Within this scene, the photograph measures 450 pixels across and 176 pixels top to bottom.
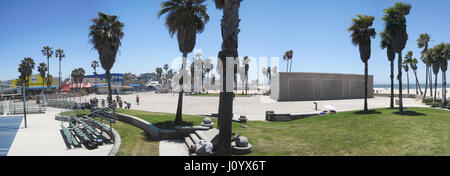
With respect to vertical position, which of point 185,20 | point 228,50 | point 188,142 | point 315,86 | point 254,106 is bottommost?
point 254,106

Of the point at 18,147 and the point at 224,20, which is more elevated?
the point at 224,20

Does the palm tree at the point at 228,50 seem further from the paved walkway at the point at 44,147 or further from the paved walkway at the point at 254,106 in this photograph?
the paved walkway at the point at 254,106

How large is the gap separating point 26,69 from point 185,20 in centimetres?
7673

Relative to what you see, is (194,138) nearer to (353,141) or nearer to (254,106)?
(353,141)

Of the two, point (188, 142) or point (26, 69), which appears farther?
point (26, 69)

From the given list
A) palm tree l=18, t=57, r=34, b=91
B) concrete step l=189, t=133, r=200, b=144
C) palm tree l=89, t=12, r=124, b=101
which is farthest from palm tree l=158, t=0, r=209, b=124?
palm tree l=18, t=57, r=34, b=91

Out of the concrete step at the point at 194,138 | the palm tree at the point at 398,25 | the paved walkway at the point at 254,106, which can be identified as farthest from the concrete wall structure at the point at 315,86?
the concrete step at the point at 194,138

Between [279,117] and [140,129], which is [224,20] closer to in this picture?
[140,129]

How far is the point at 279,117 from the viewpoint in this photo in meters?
21.3

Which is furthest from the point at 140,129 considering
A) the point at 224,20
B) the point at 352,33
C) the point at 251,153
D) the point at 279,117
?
the point at 352,33

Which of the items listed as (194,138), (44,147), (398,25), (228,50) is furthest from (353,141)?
(398,25)

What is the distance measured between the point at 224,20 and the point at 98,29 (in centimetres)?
1879

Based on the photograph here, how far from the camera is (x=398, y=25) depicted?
19422mm

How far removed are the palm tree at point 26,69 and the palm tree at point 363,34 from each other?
80.9 metres
